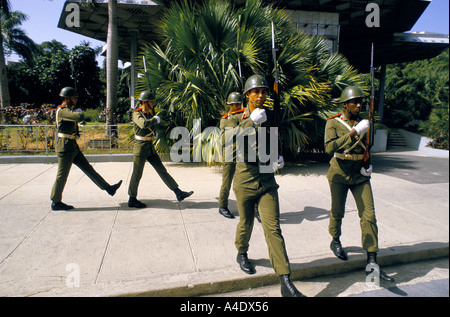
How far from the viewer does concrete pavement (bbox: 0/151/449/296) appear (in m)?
2.91

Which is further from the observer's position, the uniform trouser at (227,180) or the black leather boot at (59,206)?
the black leather boot at (59,206)

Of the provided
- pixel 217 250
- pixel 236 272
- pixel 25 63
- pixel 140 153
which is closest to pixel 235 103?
pixel 140 153

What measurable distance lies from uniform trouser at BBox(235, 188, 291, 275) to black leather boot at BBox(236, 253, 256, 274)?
70mm

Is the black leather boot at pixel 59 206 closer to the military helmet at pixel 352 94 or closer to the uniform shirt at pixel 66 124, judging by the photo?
the uniform shirt at pixel 66 124

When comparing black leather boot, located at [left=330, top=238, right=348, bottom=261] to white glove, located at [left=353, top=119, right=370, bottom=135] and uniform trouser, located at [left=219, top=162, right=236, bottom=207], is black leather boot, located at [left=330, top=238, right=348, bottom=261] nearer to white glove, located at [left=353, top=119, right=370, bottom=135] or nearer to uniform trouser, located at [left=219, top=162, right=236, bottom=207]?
white glove, located at [left=353, top=119, right=370, bottom=135]

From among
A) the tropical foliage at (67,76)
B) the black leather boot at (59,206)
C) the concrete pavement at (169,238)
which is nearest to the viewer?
the concrete pavement at (169,238)

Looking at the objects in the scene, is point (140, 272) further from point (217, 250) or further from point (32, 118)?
point (32, 118)

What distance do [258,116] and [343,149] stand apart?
1.15 metres

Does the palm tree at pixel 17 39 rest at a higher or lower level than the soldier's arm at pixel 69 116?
higher

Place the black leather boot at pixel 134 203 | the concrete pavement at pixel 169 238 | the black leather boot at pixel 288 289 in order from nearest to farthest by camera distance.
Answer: the black leather boot at pixel 288 289, the concrete pavement at pixel 169 238, the black leather boot at pixel 134 203

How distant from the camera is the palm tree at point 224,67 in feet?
24.7

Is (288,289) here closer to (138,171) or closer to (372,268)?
(372,268)
